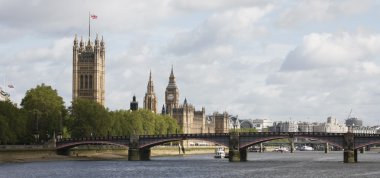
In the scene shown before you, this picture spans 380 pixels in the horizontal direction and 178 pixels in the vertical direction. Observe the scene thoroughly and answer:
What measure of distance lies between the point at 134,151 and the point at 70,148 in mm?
14896

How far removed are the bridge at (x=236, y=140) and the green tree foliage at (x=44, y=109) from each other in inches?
261

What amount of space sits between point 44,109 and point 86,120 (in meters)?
9.10

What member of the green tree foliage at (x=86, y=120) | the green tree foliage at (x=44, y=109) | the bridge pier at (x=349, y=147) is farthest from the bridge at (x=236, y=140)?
the green tree foliage at (x=86, y=120)

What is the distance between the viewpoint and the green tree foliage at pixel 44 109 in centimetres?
18100

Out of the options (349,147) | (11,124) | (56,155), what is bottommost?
(56,155)

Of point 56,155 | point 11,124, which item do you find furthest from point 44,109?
point 11,124

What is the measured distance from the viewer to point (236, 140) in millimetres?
165875

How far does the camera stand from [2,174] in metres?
113

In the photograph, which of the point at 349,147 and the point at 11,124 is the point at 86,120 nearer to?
the point at 11,124

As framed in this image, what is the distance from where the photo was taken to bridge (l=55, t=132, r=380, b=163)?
15888 centimetres

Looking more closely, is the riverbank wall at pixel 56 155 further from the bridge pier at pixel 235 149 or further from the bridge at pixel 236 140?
the bridge pier at pixel 235 149

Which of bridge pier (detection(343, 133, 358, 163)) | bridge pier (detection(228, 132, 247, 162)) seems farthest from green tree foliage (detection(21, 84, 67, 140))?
bridge pier (detection(343, 133, 358, 163))

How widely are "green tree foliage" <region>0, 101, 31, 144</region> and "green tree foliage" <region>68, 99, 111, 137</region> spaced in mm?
24148

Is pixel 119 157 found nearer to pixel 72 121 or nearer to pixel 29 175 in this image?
pixel 72 121
